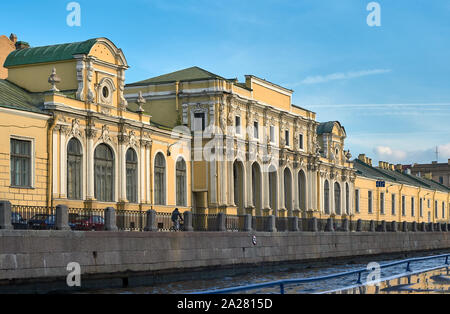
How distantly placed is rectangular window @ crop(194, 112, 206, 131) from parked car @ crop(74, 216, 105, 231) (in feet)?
58.2

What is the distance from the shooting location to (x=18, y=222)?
26688 millimetres

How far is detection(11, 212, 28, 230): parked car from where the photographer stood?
1014 inches

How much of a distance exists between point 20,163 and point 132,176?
803cm

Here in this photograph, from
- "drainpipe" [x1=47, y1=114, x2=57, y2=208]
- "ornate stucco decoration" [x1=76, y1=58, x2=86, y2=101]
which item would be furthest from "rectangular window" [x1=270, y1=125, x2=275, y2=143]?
"drainpipe" [x1=47, y1=114, x2=57, y2=208]

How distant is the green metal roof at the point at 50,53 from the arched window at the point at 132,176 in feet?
17.8

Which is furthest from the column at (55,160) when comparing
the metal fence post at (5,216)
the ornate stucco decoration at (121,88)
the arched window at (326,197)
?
the arched window at (326,197)

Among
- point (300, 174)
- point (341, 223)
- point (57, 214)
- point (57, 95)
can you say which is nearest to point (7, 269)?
point (57, 214)

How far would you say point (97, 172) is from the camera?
38.6 meters

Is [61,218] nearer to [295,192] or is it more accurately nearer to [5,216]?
[5,216]

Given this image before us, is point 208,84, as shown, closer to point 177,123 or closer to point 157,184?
point 177,123

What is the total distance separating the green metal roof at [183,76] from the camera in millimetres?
50812

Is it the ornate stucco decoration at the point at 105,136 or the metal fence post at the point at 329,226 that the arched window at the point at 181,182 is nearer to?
the ornate stucco decoration at the point at 105,136

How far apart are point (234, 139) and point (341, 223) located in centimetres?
864
